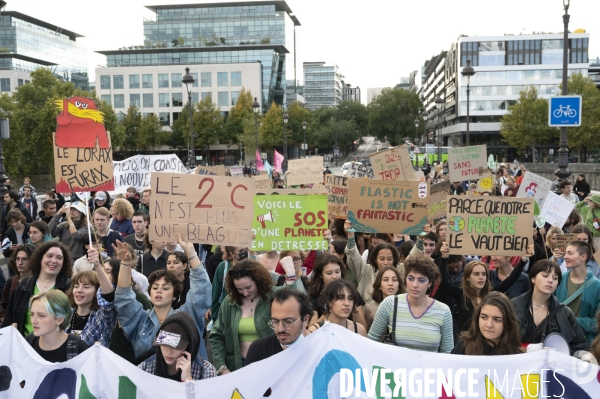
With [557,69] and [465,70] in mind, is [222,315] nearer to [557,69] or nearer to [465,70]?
[465,70]

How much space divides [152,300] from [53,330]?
85cm

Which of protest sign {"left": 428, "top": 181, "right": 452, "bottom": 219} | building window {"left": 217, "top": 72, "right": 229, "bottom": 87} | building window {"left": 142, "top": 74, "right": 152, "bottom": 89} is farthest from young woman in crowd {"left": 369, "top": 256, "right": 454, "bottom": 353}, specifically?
building window {"left": 142, "top": 74, "right": 152, "bottom": 89}

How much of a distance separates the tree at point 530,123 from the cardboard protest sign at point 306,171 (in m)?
58.1

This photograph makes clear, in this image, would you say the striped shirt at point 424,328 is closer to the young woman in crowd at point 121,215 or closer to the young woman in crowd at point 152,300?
the young woman in crowd at point 152,300

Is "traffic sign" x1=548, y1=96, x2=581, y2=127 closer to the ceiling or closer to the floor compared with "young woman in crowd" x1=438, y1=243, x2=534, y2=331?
closer to the ceiling

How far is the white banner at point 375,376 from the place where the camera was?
3.90 metres

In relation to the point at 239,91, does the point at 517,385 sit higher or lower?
lower

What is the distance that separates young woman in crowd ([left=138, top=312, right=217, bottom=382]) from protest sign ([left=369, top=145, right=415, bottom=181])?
7.74 m

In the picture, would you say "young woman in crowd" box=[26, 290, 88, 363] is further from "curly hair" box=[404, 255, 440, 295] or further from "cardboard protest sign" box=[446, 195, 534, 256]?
"cardboard protest sign" box=[446, 195, 534, 256]

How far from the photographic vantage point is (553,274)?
5.18m

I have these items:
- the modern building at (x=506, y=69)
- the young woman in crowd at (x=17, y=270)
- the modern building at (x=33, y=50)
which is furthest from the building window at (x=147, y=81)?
the young woman in crowd at (x=17, y=270)

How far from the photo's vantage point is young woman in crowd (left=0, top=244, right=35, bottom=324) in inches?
253

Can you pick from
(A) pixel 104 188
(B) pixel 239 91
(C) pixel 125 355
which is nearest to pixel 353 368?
(C) pixel 125 355

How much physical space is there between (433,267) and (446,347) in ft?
2.22
